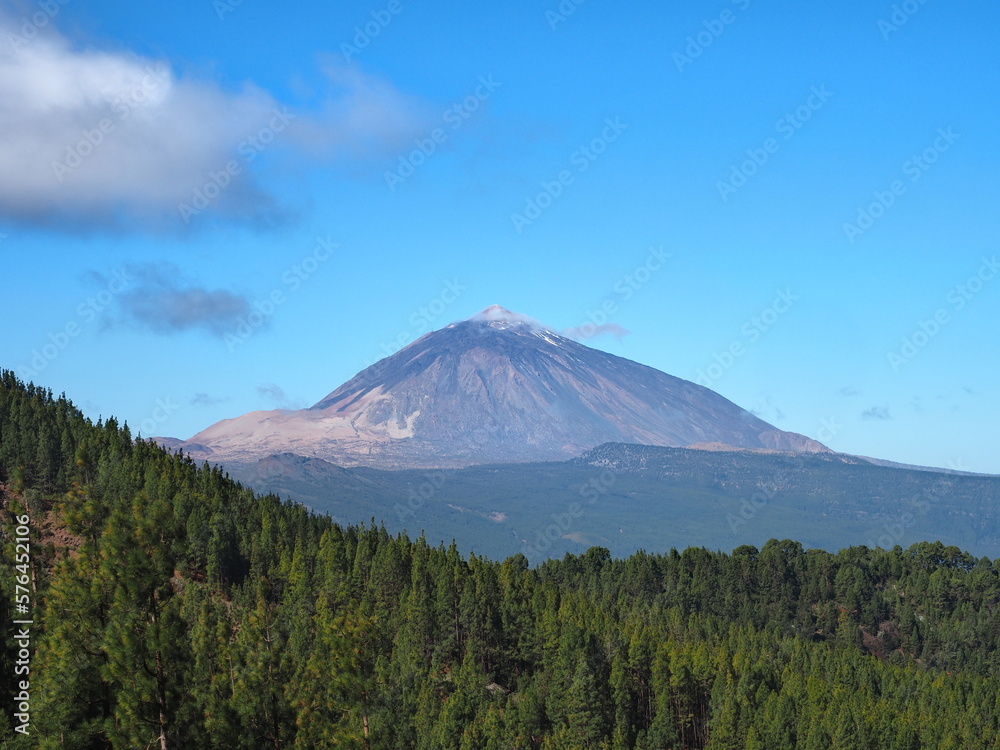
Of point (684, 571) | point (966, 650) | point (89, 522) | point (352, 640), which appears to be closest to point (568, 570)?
point (684, 571)

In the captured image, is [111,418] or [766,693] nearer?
[766,693]

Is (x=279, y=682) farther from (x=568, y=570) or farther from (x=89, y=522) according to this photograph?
(x=568, y=570)

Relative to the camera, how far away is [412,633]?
102 meters

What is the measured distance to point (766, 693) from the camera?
336 feet

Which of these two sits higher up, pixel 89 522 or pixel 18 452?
pixel 18 452

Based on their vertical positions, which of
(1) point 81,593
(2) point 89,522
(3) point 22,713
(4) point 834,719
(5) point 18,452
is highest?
(5) point 18,452

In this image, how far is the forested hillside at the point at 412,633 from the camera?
118ft

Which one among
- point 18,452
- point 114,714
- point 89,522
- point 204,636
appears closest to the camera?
point 114,714

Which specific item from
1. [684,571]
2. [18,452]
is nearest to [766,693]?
[684,571]

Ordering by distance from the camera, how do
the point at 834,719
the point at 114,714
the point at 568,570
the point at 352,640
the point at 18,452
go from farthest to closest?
1. the point at 568,570
2. the point at 18,452
3. the point at 834,719
4. the point at 352,640
5. the point at 114,714

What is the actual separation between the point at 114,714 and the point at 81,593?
4283 mm

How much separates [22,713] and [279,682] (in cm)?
1162

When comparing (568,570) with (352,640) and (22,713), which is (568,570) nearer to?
(352,640)

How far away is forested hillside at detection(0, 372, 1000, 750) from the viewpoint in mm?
35938
